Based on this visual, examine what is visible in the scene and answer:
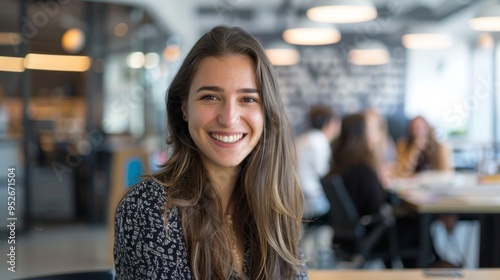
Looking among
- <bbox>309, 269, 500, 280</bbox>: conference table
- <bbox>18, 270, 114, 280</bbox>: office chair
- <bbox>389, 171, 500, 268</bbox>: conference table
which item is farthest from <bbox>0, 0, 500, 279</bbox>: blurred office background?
<bbox>18, 270, 114, 280</bbox>: office chair

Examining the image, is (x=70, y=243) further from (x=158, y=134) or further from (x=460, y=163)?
(x=460, y=163)

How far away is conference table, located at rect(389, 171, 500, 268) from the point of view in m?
4.23

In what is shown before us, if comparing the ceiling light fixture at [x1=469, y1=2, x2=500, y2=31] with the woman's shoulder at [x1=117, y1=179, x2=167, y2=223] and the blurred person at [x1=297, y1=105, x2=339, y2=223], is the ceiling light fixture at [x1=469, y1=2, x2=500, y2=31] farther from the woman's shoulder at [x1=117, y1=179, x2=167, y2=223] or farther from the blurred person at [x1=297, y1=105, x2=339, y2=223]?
the woman's shoulder at [x1=117, y1=179, x2=167, y2=223]

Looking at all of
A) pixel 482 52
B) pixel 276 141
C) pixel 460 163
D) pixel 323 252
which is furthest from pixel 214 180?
pixel 482 52

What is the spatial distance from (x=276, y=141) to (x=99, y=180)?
6.88 meters

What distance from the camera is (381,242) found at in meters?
4.91

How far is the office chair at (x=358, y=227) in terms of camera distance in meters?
4.78

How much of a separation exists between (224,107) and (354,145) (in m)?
3.61

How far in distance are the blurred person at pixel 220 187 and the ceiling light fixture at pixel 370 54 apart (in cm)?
835

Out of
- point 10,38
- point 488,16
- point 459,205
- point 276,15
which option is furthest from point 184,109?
point 276,15

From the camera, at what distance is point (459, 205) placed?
4.20 meters

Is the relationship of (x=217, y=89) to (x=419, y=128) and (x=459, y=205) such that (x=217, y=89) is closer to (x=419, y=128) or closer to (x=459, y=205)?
(x=459, y=205)

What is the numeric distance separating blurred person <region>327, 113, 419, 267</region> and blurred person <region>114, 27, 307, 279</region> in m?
3.34

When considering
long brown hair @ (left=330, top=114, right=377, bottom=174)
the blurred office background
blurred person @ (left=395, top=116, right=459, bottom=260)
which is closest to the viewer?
long brown hair @ (left=330, top=114, right=377, bottom=174)
